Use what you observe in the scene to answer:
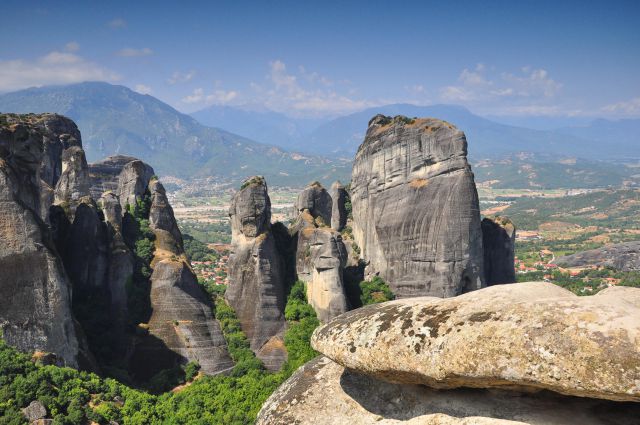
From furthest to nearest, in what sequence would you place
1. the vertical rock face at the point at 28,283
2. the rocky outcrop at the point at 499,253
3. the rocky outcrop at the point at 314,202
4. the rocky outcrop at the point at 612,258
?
the rocky outcrop at the point at 612,258, the rocky outcrop at the point at 314,202, the rocky outcrop at the point at 499,253, the vertical rock face at the point at 28,283

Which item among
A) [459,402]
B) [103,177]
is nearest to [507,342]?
[459,402]

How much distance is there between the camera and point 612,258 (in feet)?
243

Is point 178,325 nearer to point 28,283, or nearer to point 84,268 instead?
point 84,268

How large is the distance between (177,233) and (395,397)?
108 ft

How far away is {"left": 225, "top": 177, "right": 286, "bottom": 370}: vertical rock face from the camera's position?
101ft

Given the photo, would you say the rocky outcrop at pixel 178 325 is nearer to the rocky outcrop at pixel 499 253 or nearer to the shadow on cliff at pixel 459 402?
the rocky outcrop at pixel 499 253

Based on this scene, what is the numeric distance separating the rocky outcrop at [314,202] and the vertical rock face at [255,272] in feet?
19.0

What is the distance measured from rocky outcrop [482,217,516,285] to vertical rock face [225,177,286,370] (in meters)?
15.6

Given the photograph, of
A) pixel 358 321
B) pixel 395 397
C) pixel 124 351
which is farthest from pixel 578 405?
pixel 124 351

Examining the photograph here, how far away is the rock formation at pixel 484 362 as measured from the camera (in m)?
5.62

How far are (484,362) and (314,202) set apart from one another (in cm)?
3223

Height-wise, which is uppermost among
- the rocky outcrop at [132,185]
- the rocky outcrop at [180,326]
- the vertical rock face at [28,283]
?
the rocky outcrop at [132,185]

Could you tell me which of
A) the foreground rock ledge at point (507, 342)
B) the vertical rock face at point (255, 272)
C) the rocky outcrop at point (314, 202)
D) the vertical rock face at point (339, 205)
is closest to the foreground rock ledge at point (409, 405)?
the foreground rock ledge at point (507, 342)

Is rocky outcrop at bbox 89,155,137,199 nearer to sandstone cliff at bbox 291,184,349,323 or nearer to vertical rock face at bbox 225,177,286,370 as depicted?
vertical rock face at bbox 225,177,286,370
